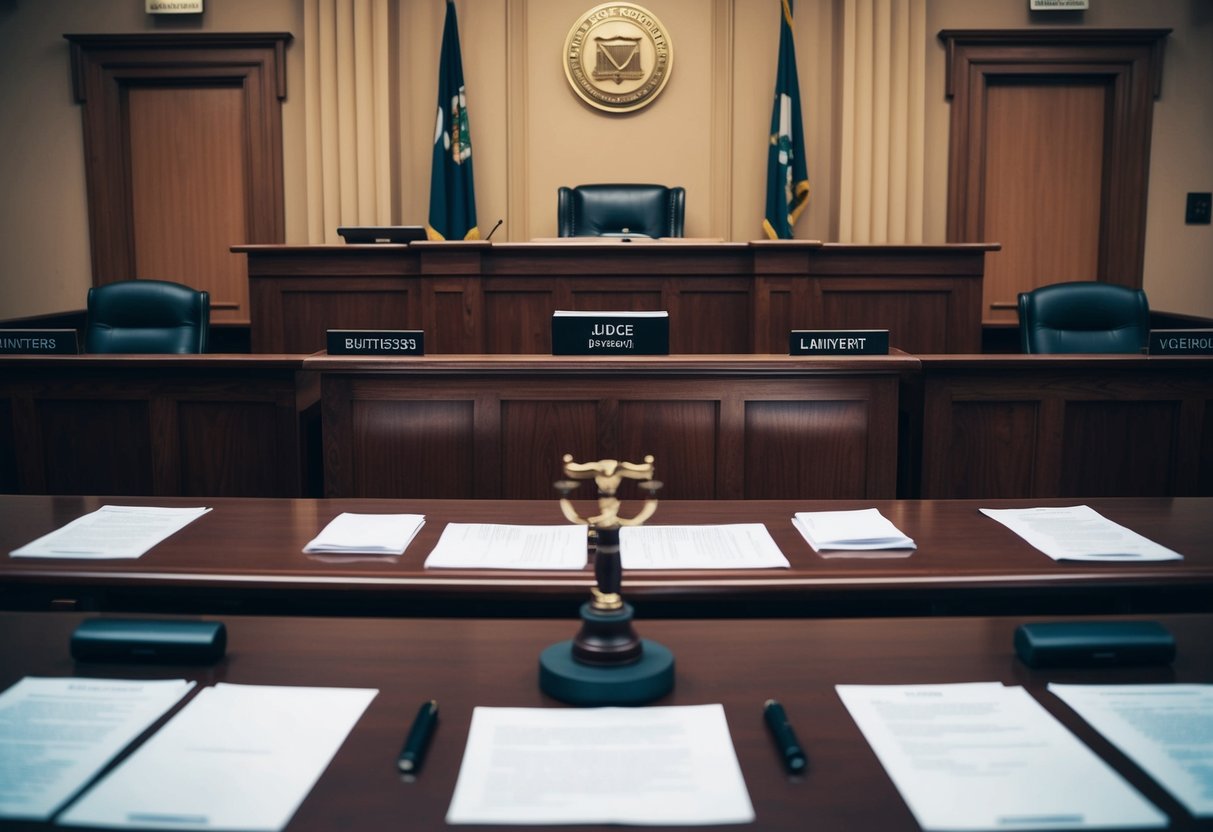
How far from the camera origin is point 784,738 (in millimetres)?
897

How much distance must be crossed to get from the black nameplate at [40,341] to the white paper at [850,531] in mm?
2472

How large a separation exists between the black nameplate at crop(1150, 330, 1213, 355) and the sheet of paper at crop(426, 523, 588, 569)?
2169 millimetres

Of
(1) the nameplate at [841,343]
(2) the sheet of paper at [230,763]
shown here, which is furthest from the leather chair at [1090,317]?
(2) the sheet of paper at [230,763]

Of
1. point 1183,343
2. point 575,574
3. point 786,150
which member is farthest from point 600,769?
point 786,150

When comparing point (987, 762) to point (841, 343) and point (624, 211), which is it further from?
point (624, 211)

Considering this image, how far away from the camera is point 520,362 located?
2557 mm

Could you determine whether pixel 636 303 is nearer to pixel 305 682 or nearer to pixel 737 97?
pixel 737 97

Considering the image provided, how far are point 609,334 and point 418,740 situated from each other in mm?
1896

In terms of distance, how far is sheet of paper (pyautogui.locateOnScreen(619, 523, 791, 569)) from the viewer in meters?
1.41

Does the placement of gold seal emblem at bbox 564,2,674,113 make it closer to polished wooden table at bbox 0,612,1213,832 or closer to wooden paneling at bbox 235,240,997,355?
wooden paneling at bbox 235,240,997,355

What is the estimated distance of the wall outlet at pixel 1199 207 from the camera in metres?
6.25

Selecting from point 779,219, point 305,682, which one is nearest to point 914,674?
point 305,682

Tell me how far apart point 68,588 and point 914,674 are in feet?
3.80

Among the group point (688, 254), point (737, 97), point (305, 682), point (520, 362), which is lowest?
point (305, 682)
